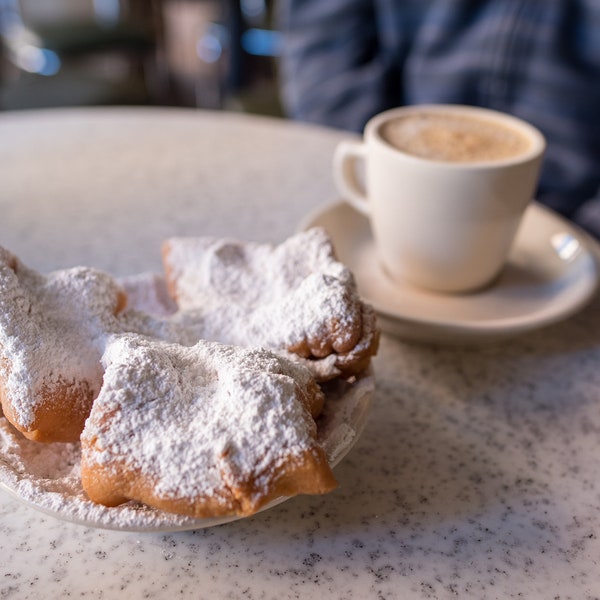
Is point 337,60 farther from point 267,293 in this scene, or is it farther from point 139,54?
point 139,54

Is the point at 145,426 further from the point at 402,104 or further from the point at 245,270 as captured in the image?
the point at 402,104

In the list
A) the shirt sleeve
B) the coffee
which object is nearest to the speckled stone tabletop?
the coffee

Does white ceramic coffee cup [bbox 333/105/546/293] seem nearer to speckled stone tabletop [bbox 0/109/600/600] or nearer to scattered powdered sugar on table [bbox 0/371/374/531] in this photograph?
speckled stone tabletop [bbox 0/109/600/600]

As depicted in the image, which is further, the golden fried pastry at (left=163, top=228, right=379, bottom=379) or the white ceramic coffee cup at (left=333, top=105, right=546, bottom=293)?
the white ceramic coffee cup at (left=333, top=105, right=546, bottom=293)

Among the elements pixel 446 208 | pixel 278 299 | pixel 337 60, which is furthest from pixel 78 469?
pixel 337 60

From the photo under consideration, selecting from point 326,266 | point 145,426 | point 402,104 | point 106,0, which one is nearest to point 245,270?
point 326,266
